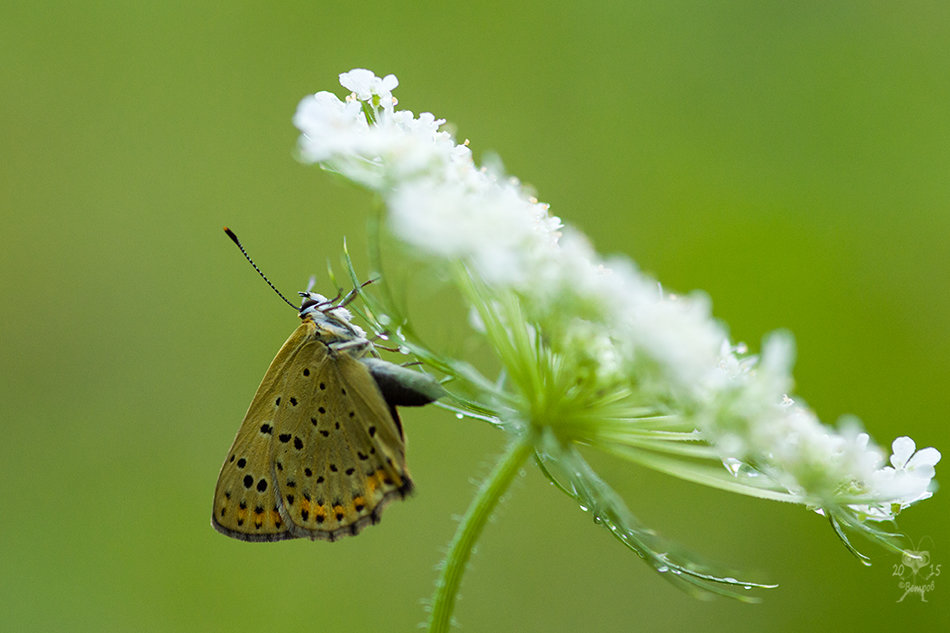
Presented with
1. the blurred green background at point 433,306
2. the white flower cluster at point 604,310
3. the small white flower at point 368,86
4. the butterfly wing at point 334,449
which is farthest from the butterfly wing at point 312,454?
the blurred green background at point 433,306

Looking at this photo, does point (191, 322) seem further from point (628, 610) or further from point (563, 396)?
point (563, 396)

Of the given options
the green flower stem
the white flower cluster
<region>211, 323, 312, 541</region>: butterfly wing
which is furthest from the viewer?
<region>211, 323, 312, 541</region>: butterfly wing

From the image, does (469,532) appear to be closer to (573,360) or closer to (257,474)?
(573,360)

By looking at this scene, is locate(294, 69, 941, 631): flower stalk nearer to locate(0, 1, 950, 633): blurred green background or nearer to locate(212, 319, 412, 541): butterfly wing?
locate(212, 319, 412, 541): butterfly wing

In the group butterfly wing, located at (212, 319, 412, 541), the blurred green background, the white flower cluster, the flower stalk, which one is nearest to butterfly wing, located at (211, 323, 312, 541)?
butterfly wing, located at (212, 319, 412, 541)

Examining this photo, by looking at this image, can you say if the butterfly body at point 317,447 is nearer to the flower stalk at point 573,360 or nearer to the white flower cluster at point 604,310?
the flower stalk at point 573,360

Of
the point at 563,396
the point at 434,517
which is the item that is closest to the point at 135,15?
the point at 434,517

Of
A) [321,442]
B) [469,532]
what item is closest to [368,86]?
[321,442]
